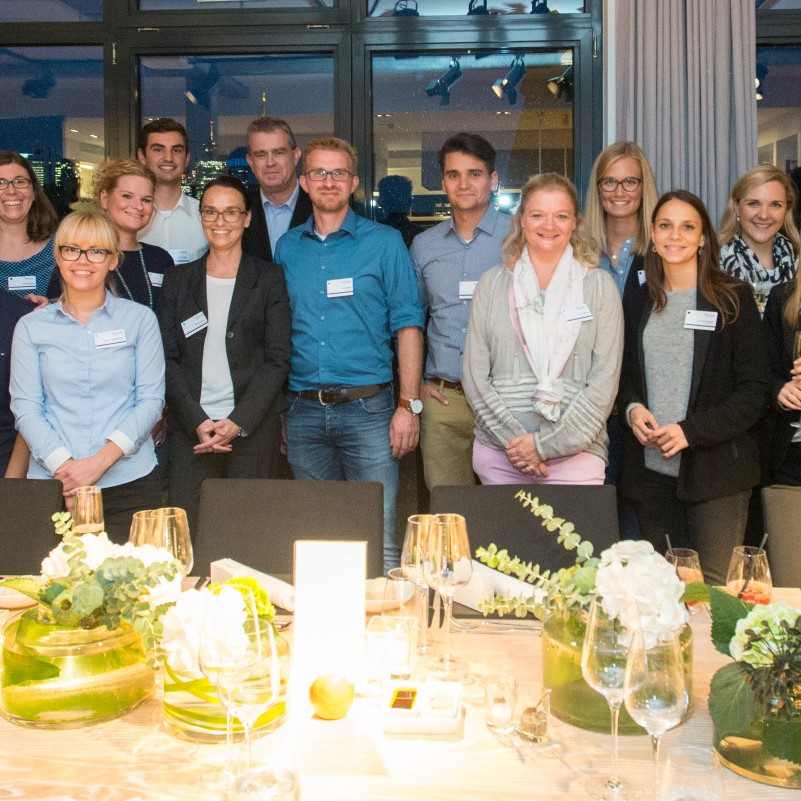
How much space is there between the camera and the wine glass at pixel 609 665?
1.19 m

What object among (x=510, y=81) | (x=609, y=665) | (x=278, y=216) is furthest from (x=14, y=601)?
(x=510, y=81)

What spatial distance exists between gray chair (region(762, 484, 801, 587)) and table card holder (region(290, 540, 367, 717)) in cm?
131

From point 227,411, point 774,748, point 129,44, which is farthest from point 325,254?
point 774,748

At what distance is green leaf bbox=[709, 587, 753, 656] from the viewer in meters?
1.32

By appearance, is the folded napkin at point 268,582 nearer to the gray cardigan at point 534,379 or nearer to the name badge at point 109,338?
the gray cardigan at point 534,379

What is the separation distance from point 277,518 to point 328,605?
3.21 ft

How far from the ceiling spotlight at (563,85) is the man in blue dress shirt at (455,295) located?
0.96 metres

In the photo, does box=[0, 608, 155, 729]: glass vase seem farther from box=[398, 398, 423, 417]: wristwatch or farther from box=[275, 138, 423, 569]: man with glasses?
box=[398, 398, 423, 417]: wristwatch

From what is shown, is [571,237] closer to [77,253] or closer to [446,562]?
[77,253]

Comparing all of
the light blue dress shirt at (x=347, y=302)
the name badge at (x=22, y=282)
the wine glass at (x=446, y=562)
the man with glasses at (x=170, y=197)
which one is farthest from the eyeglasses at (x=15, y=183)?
the wine glass at (x=446, y=562)

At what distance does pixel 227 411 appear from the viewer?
3.44m

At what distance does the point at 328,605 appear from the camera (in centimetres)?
146

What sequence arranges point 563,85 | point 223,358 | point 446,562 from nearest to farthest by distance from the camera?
point 446,562 < point 223,358 < point 563,85

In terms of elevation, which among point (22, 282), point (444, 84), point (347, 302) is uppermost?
point (444, 84)
